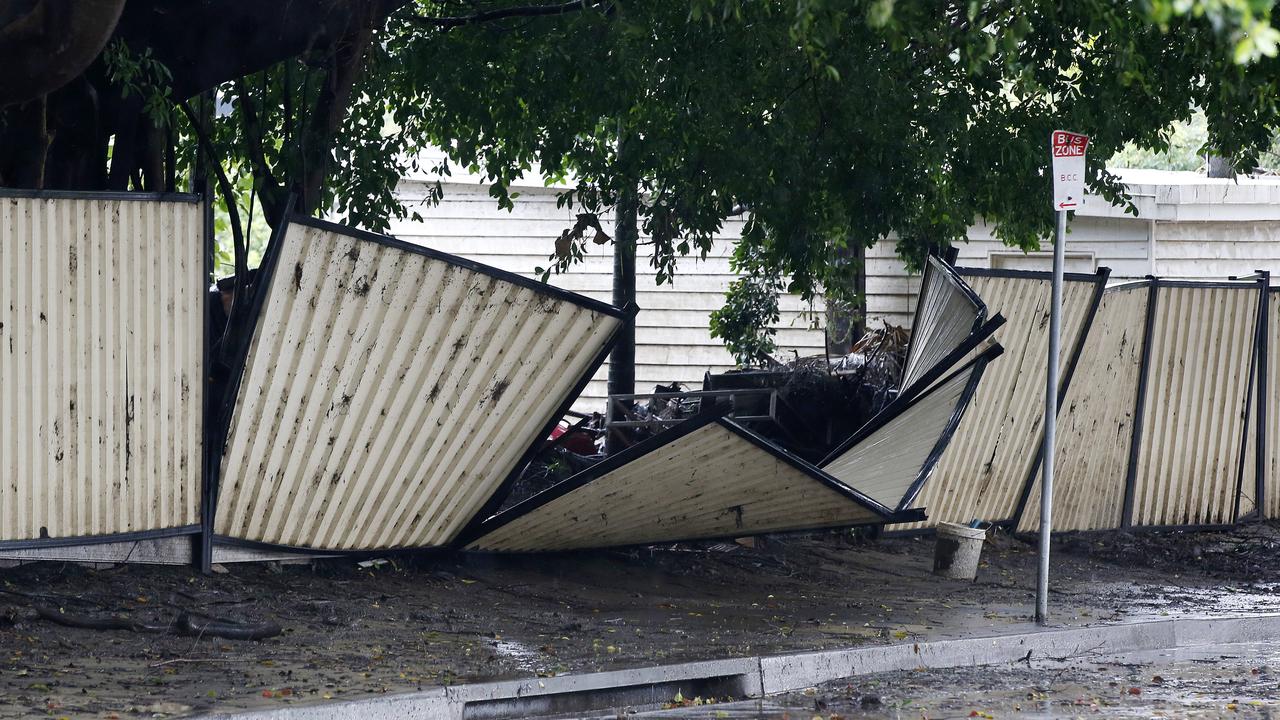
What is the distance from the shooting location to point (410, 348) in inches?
308

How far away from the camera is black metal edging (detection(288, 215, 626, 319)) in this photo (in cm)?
738

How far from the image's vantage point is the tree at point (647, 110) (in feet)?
27.5

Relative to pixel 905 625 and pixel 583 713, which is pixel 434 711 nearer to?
pixel 583 713

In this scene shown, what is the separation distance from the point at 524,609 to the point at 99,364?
268 cm

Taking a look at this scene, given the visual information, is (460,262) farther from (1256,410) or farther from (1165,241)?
(1165,241)

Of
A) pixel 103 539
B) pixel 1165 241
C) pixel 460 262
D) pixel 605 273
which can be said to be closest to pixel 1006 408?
pixel 460 262

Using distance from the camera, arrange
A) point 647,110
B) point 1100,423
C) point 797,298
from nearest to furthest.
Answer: point 647,110 < point 1100,423 < point 797,298

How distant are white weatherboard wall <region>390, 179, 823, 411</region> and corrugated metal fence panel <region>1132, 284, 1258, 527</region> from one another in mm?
6734

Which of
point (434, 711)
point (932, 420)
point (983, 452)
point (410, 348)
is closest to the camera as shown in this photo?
point (434, 711)

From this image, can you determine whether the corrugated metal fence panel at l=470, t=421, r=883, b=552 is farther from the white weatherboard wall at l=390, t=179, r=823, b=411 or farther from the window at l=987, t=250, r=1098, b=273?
the window at l=987, t=250, r=1098, b=273

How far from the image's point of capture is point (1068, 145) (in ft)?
25.3

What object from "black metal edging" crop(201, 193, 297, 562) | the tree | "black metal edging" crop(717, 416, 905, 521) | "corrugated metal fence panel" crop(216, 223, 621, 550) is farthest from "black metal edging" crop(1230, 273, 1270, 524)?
"black metal edging" crop(201, 193, 297, 562)

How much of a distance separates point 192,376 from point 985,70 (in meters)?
5.99

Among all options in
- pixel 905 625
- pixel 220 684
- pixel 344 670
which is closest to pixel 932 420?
pixel 905 625
